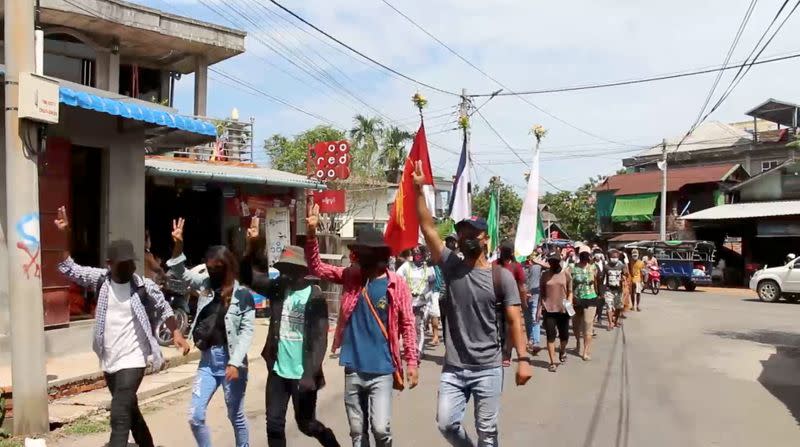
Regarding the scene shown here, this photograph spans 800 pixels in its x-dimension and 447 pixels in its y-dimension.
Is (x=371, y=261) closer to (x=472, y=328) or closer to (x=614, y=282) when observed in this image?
(x=472, y=328)

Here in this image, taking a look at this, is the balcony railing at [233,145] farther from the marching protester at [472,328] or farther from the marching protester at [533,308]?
the marching protester at [472,328]

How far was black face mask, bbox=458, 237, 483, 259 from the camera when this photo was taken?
443cm

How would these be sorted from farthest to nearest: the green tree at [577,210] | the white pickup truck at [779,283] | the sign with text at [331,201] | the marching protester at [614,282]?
the green tree at [577,210] < the white pickup truck at [779,283] < the sign with text at [331,201] < the marching protester at [614,282]

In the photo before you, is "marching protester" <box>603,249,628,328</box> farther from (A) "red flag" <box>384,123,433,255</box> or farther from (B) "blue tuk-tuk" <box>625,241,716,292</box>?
(B) "blue tuk-tuk" <box>625,241,716,292</box>

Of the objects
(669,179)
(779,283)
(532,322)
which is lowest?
(779,283)

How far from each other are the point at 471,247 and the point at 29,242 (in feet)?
13.0

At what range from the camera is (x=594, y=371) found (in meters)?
9.49

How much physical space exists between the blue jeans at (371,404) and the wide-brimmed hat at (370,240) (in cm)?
83

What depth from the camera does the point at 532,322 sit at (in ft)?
37.1

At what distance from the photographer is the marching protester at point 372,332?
4363 mm

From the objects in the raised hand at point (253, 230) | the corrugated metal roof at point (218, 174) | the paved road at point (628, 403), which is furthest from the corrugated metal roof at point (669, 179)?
the raised hand at point (253, 230)

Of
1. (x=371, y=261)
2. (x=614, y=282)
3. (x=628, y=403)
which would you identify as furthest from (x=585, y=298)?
(x=371, y=261)

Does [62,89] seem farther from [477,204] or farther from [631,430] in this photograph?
[477,204]

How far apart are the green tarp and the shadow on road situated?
2449 centimetres
